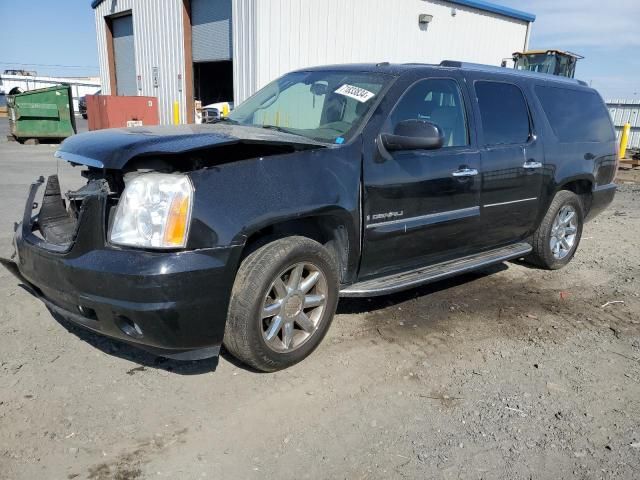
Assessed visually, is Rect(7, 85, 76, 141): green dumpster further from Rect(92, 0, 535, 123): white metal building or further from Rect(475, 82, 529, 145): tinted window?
Rect(475, 82, 529, 145): tinted window

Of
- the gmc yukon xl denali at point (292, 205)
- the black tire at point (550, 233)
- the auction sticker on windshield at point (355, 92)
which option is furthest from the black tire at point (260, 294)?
the black tire at point (550, 233)

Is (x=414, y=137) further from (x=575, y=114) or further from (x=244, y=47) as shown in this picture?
(x=244, y=47)

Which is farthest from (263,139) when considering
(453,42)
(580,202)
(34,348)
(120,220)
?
(453,42)

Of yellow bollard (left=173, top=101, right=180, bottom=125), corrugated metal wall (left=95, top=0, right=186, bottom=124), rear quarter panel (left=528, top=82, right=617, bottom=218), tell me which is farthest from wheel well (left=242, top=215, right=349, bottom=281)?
corrugated metal wall (left=95, top=0, right=186, bottom=124)

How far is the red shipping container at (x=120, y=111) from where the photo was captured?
15.8m

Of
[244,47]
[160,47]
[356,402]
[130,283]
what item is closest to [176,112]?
[160,47]

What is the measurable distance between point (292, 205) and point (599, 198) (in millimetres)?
4251

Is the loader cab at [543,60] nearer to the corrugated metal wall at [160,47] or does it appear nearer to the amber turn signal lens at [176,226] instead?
the corrugated metal wall at [160,47]

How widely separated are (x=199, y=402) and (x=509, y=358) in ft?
6.68

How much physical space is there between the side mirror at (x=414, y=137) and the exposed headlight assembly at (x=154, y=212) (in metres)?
1.45

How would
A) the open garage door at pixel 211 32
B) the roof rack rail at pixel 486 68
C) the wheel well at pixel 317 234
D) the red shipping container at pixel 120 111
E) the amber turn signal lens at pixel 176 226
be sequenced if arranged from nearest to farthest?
the amber turn signal lens at pixel 176 226
the wheel well at pixel 317 234
the roof rack rail at pixel 486 68
the open garage door at pixel 211 32
the red shipping container at pixel 120 111

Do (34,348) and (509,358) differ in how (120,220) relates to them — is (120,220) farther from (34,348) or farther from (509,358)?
(509,358)

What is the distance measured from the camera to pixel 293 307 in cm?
313

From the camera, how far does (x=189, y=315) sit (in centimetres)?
262
